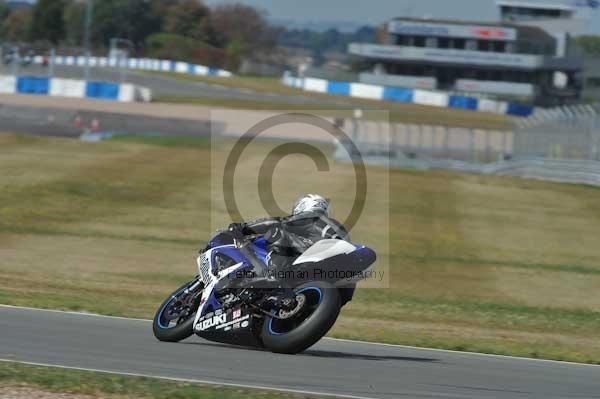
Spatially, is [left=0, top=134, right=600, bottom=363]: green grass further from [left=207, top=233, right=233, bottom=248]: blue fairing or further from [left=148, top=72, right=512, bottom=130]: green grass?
[left=148, top=72, right=512, bottom=130]: green grass

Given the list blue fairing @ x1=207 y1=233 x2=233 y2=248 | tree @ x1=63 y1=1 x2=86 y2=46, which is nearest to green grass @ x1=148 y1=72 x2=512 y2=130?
tree @ x1=63 y1=1 x2=86 y2=46

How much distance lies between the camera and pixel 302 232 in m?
8.55

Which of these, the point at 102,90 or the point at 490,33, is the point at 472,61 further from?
the point at 102,90

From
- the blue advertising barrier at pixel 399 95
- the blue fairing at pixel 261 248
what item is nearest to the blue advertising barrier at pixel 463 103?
the blue advertising barrier at pixel 399 95

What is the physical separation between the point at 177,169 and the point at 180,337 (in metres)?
20.2

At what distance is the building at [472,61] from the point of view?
9981 cm

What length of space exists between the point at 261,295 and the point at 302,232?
622mm

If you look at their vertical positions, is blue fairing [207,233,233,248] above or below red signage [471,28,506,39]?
above

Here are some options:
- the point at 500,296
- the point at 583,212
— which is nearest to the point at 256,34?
the point at 583,212

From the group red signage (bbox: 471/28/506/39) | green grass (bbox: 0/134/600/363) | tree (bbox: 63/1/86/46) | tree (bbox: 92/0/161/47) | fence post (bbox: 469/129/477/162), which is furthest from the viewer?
tree (bbox: 63/1/86/46)

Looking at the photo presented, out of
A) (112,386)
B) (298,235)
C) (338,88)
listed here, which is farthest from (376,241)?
(338,88)

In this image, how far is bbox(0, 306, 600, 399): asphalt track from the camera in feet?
24.8

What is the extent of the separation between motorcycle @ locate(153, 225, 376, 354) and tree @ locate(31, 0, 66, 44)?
121 m

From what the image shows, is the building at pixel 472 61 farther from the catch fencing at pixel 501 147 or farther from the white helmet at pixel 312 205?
the white helmet at pixel 312 205
